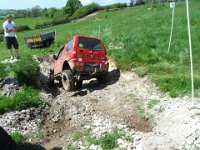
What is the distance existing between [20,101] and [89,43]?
3.66 metres

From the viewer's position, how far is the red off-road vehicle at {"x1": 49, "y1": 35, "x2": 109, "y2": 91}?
1389 cm

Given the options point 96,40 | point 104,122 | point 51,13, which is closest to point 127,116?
point 104,122

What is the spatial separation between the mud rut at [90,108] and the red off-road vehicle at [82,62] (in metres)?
0.42

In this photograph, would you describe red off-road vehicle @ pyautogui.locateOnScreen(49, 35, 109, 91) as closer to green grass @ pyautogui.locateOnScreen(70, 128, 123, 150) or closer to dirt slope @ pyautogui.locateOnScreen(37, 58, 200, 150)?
dirt slope @ pyautogui.locateOnScreen(37, 58, 200, 150)

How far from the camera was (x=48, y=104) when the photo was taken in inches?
497

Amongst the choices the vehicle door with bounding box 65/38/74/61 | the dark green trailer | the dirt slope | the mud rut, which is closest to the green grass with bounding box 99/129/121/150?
the dirt slope

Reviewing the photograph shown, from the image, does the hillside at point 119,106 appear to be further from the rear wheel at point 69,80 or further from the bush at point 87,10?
the bush at point 87,10

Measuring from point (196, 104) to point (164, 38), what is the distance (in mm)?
7889

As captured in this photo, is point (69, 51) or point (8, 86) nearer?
point (8, 86)

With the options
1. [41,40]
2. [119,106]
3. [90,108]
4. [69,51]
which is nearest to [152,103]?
[119,106]

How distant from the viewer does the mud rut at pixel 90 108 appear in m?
10.1

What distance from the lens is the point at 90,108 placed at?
11.5 meters

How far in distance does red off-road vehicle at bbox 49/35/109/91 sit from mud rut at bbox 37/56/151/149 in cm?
42

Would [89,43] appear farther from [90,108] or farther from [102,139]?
[102,139]
